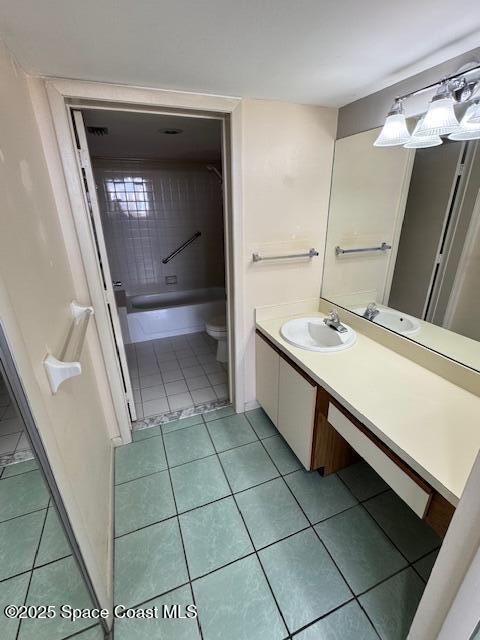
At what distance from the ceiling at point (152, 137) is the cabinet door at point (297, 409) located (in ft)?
5.16

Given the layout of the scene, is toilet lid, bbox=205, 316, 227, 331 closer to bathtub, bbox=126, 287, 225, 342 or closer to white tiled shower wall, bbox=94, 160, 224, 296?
bathtub, bbox=126, 287, 225, 342

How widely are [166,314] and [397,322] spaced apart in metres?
2.58

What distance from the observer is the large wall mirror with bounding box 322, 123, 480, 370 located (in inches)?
49.9

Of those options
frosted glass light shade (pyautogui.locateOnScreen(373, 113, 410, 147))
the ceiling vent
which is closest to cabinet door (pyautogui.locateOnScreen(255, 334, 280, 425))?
frosted glass light shade (pyautogui.locateOnScreen(373, 113, 410, 147))

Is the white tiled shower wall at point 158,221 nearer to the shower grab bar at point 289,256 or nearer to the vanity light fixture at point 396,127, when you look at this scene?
the shower grab bar at point 289,256

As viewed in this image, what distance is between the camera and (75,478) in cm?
103

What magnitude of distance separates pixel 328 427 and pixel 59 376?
126 centimetres

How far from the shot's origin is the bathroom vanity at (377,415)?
35.6 inches

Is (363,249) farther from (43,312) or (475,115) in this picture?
(43,312)

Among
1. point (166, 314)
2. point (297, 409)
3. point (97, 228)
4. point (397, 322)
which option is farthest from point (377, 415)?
point (166, 314)

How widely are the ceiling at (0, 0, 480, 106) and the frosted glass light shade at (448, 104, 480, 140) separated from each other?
0.69ft

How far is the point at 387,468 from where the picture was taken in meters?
1.04

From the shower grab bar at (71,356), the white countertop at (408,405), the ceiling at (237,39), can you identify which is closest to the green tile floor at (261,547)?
the white countertop at (408,405)

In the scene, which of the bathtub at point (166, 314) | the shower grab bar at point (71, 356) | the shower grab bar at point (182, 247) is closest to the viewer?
the shower grab bar at point (71, 356)
